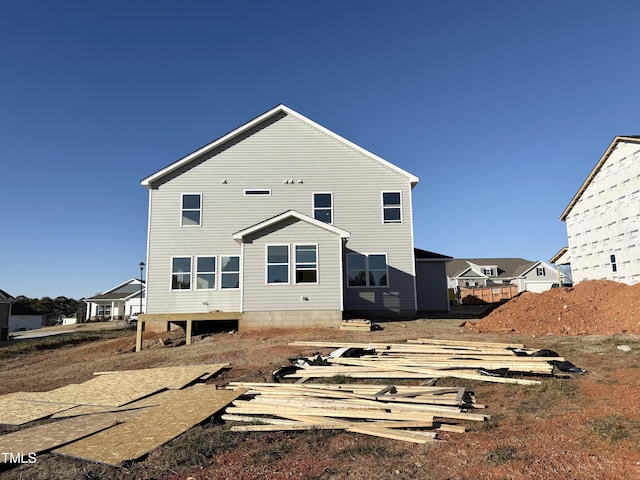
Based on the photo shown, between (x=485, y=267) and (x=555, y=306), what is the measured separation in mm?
45211

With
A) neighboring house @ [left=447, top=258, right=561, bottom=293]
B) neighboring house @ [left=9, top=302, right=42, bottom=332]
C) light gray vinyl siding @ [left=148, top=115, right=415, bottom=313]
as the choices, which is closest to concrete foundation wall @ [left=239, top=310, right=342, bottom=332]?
light gray vinyl siding @ [left=148, top=115, right=415, bottom=313]

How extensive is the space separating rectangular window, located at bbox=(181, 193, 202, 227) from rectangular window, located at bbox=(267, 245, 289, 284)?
540cm

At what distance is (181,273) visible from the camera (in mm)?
19859

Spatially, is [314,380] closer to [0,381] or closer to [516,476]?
[516,476]

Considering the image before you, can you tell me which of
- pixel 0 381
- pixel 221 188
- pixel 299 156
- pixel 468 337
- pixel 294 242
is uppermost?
pixel 299 156

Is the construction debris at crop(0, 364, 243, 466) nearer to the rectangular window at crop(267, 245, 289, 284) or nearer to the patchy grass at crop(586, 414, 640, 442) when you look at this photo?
the patchy grass at crop(586, 414, 640, 442)

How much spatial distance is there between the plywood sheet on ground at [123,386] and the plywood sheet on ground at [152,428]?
824 millimetres

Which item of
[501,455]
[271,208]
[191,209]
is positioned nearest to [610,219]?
[271,208]

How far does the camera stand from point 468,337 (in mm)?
13992

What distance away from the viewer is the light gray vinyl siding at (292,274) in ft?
55.4

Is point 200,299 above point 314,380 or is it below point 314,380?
above

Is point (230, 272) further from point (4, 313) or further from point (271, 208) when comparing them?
point (4, 313)

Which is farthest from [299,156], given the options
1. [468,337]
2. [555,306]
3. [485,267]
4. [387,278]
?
[485,267]

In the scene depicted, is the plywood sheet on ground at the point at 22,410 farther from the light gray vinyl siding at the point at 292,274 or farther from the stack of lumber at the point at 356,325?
the stack of lumber at the point at 356,325
